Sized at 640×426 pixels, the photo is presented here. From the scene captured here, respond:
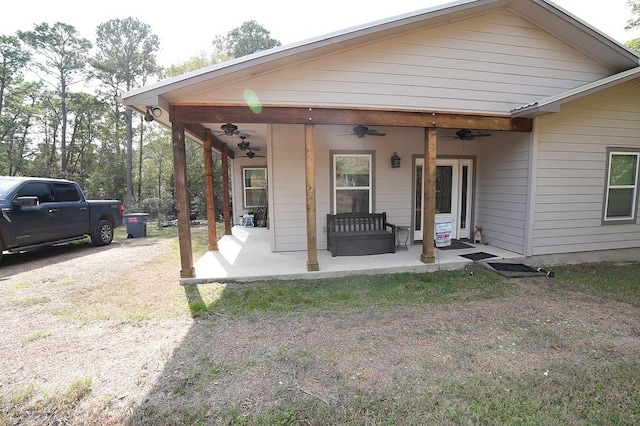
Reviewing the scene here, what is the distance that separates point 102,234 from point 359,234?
22.8 feet

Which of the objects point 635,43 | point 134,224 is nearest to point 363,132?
point 134,224

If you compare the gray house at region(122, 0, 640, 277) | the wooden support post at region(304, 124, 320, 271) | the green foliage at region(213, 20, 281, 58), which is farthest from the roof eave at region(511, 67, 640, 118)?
the green foliage at region(213, 20, 281, 58)

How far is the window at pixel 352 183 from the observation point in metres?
6.52

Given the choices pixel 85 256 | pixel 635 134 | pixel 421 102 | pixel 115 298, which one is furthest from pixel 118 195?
pixel 635 134

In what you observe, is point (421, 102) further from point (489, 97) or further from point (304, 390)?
point (304, 390)

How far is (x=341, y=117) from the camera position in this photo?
15.8 ft

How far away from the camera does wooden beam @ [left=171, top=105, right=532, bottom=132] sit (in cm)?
446

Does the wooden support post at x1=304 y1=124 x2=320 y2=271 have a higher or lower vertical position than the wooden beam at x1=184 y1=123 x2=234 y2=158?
lower

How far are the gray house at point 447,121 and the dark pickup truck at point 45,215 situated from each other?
344cm

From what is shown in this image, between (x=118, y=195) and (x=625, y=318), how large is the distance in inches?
941

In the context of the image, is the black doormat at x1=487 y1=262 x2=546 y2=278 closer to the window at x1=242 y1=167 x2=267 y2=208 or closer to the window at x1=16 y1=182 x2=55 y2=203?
the window at x1=242 y1=167 x2=267 y2=208

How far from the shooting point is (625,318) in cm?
352

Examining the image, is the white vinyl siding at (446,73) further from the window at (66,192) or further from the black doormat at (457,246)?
the window at (66,192)

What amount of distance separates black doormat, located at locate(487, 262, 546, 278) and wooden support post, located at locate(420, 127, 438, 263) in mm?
1152
